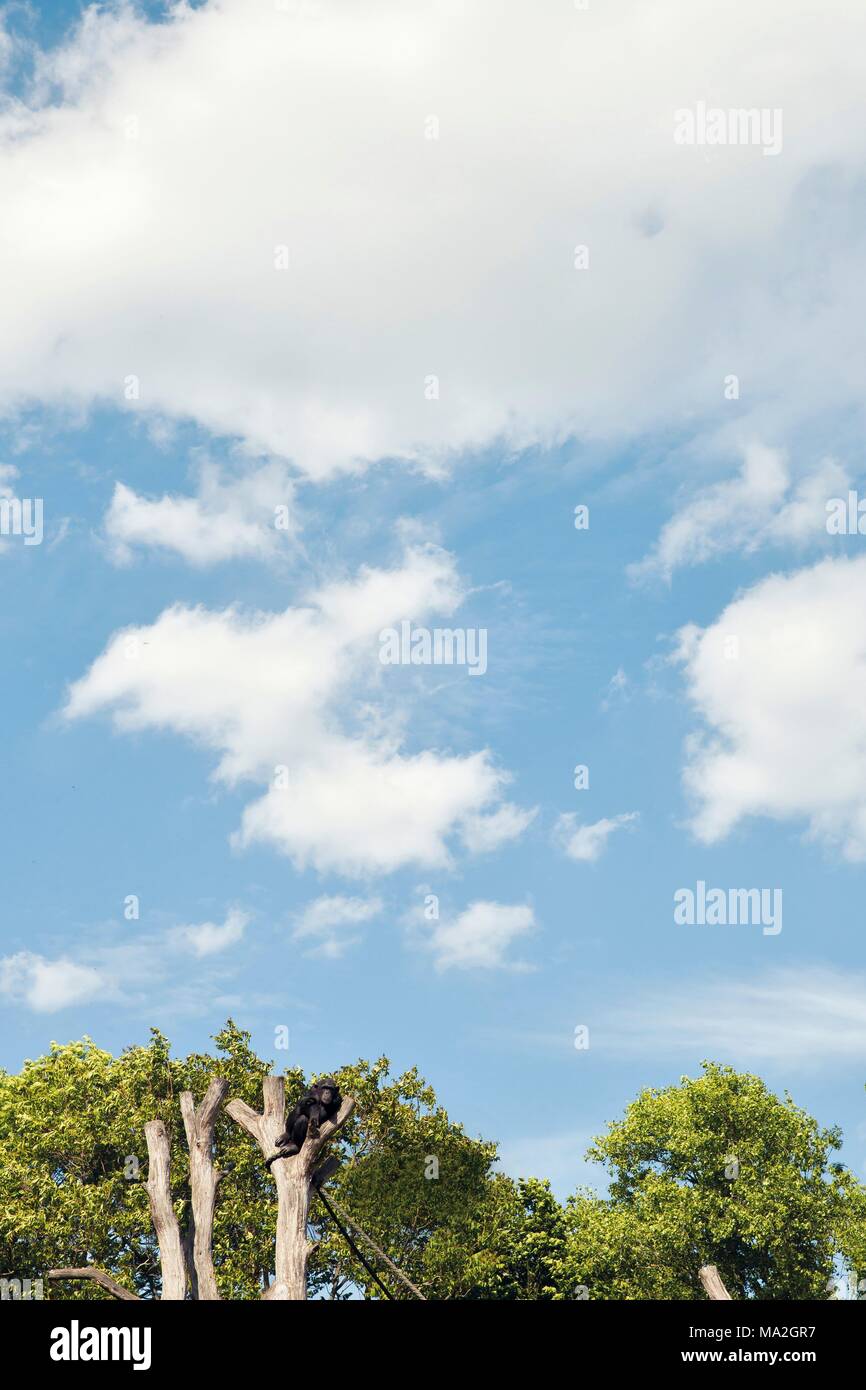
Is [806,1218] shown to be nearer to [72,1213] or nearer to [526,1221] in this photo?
[526,1221]

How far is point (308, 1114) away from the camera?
16.7 metres

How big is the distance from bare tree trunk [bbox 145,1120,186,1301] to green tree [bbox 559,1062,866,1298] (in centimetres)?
2813

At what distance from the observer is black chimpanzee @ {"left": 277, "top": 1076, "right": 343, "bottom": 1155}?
16.6 m

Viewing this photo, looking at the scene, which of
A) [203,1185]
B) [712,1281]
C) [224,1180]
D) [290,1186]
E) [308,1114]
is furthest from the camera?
[224,1180]

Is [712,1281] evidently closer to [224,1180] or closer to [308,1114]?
[308,1114]

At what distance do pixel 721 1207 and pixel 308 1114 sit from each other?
34152mm

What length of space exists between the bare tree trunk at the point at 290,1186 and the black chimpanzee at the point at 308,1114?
97mm

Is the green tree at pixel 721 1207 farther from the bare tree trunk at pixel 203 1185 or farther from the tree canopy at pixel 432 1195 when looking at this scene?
the bare tree trunk at pixel 203 1185

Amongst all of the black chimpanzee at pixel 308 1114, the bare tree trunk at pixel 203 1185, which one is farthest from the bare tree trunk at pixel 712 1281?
the bare tree trunk at pixel 203 1185

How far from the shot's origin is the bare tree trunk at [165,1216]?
2027cm

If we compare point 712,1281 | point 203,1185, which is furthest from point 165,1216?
point 712,1281

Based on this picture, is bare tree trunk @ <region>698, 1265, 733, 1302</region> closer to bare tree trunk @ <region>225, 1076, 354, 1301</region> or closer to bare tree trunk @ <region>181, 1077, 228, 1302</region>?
bare tree trunk @ <region>225, 1076, 354, 1301</region>
